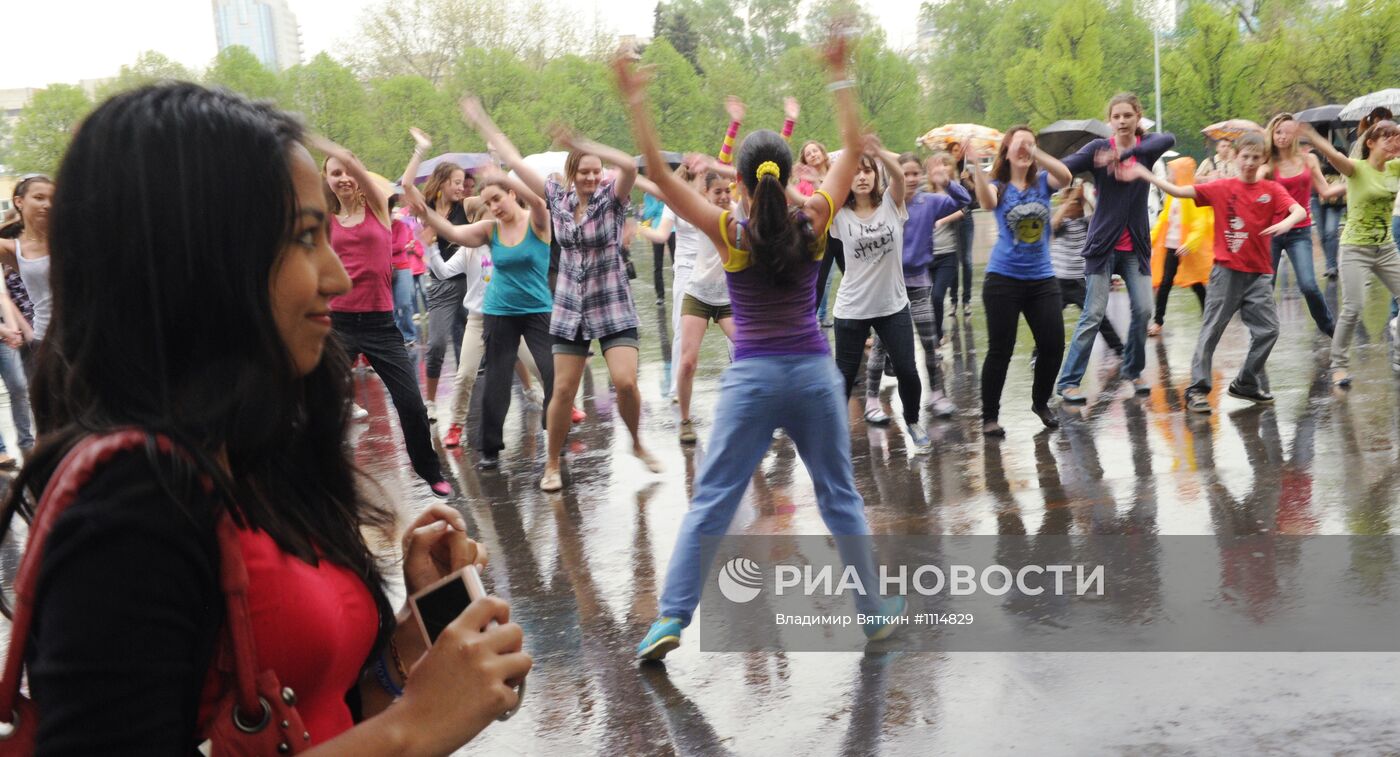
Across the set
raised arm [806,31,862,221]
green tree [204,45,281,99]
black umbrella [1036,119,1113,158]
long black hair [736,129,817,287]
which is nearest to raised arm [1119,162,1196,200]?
raised arm [806,31,862,221]

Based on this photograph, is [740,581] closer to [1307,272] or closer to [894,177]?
[894,177]

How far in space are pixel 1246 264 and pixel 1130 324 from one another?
99cm

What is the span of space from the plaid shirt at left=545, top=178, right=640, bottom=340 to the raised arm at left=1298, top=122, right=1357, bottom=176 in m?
5.06

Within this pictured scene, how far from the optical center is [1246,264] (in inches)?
Result: 323

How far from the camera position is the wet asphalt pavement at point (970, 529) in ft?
12.8

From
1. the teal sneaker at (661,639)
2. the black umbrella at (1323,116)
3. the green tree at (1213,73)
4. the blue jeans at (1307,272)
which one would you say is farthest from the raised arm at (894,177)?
the green tree at (1213,73)

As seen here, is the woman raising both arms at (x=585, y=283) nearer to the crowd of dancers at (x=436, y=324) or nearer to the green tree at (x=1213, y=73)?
the crowd of dancers at (x=436, y=324)

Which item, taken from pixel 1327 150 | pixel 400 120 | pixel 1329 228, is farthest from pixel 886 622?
pixel 400 120

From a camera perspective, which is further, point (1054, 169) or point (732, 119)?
point (1054, 169)

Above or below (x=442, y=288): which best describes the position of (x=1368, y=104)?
above

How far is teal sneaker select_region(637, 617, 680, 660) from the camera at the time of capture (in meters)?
4.52

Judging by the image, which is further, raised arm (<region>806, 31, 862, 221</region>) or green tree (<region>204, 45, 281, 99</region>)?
green tree (<region>204, 45, 281, 99</region>)

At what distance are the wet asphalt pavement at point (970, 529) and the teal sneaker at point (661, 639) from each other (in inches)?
3.4

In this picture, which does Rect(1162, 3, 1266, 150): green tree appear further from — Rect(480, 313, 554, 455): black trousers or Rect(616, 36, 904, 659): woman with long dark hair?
Rect(616, 36, 904, 659): woman with long dark hair
